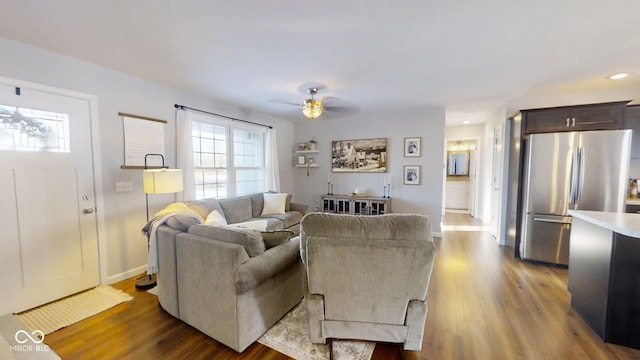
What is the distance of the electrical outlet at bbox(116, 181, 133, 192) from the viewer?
3.02 m

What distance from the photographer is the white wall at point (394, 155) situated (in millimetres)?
4848

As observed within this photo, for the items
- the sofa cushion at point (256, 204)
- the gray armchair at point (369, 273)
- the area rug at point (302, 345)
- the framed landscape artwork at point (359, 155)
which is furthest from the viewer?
the framed landscape artwork at point (359, 155)

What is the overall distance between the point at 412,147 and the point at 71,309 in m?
5.30

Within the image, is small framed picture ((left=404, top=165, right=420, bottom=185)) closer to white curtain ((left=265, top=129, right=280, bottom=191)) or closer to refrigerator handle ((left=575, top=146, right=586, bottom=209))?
refrigerator handle ((left=575, top=146, right=586, bottom=209))

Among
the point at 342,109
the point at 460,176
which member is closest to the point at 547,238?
the point at 342,109

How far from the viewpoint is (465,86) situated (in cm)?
346

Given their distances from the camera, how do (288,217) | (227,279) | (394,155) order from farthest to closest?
1. (394,155)
2. (288,217)
3. (227,279)

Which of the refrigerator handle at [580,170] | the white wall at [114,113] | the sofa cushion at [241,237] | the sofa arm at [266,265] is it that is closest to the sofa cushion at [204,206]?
the white wall at [114,113]

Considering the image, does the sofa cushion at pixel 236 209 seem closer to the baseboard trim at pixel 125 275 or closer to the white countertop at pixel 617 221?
the baseboard trim at pixel 125 275

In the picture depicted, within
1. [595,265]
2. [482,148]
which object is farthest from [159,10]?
[482,148]

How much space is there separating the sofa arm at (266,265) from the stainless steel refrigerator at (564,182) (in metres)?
3.50

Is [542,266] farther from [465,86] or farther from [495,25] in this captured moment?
[495,25]

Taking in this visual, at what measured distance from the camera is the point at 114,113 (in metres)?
2.95

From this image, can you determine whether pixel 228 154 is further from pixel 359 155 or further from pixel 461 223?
pixel 461 223
